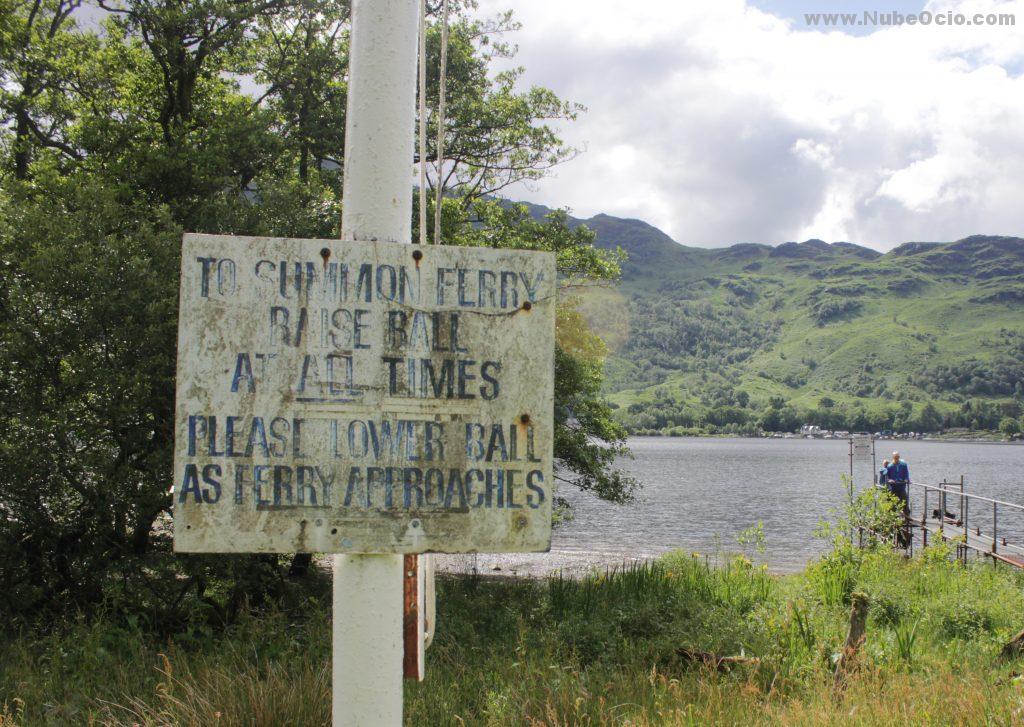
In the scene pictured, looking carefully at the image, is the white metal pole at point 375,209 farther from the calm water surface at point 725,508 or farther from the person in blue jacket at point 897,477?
the person in blue jacket at point 897,477

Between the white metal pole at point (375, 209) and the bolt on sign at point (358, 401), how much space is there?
0.15 metres

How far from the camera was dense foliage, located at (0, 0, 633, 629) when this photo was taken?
9.20m

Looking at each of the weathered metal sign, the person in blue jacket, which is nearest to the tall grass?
the person in blue jacket

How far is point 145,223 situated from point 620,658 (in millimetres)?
7525

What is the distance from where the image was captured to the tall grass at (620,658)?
4.99 meters

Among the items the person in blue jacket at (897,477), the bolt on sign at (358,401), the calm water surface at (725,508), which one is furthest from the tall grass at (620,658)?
the calm water surface at (725,508)

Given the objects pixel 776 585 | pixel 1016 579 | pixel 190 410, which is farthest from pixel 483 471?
pixel 1016 579

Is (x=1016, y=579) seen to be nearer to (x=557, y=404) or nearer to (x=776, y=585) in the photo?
(x=776, y=585)

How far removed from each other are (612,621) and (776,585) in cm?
499

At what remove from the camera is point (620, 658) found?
836 centimetres

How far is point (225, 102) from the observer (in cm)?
1655

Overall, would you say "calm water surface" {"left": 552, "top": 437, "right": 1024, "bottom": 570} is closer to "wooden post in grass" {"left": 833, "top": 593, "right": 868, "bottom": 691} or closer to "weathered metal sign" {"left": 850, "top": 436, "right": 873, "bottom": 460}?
"weathered metal sign" {"left": 850, "top": 436, "right": 873, "bottom": 460}

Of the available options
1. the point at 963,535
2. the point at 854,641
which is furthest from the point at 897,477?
the point at 854,641

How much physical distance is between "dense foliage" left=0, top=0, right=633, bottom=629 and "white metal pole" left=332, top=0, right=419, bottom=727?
7.54m
